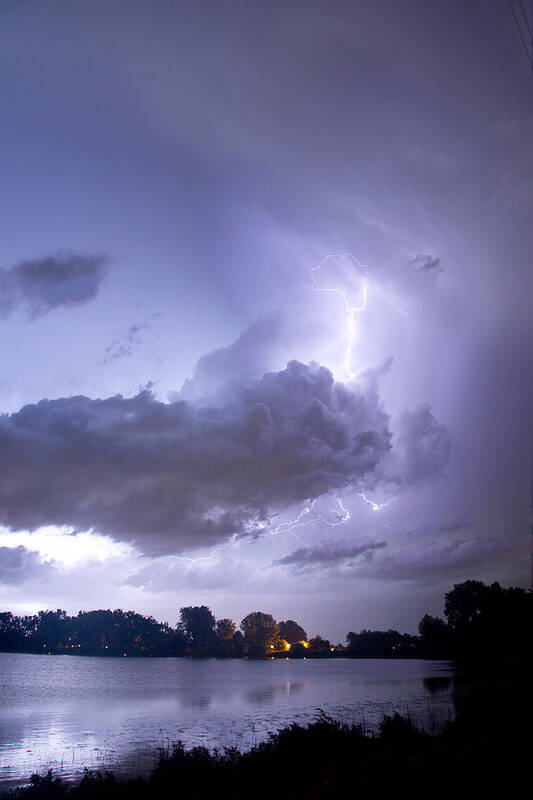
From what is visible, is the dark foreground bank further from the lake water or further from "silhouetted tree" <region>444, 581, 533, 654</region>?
"silhouetted tree" <region>444, 581, 533, 654</region>

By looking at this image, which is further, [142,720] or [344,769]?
[142,720]

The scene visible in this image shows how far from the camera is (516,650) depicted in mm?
124375

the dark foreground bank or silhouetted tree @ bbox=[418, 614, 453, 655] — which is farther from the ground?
the dark foreground bank

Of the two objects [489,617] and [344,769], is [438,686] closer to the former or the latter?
[344,769]

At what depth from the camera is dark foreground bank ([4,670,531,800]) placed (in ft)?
43.5

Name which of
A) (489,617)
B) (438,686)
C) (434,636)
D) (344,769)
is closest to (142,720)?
(344,769)

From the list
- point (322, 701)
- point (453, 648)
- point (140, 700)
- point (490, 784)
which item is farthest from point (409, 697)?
point (453, 648)

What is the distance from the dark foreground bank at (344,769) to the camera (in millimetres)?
13250

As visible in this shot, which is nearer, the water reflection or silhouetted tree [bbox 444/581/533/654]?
the water reflection

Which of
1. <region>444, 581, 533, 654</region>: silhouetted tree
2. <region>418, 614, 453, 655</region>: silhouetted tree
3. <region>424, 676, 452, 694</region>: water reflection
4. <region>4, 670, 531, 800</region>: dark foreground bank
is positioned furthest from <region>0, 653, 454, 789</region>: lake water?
<region>418, 614, 453, 655</region>: silhouetted tree

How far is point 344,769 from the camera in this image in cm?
1641

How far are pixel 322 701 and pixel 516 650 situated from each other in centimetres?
9087

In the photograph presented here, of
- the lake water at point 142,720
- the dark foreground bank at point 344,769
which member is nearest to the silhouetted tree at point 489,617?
the lake water at point 142,720

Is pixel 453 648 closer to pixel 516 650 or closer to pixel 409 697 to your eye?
pixel 516 650
